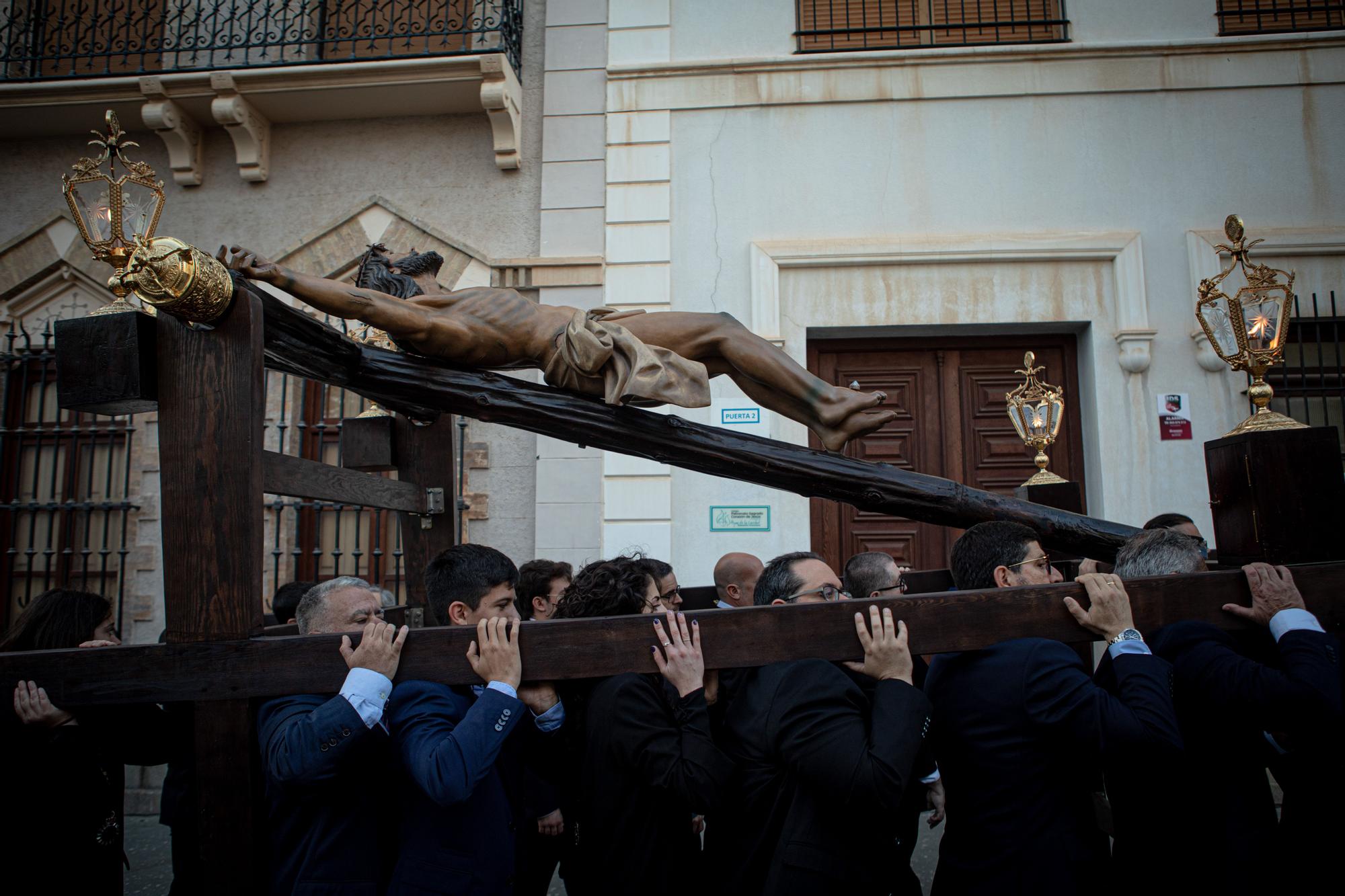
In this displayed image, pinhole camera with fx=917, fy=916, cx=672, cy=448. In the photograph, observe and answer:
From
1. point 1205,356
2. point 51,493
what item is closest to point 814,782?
point 1205,356

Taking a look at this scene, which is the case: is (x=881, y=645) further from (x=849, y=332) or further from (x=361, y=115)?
(x=361, y=115)

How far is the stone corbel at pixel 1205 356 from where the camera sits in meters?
6.54

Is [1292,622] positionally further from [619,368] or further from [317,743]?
[317,743]

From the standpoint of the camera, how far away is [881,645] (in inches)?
90.0

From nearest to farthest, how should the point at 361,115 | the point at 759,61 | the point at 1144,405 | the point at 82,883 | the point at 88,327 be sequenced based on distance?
the point at 88,327 → the point at 82,883 → the point at 1144,405 → the point at 759,61 → the point at 361,115

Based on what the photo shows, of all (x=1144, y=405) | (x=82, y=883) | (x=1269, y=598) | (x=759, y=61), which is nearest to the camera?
(x=1269, y=598)

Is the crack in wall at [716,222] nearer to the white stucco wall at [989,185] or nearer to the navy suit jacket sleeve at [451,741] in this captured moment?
the white stucco wall at [989,185]

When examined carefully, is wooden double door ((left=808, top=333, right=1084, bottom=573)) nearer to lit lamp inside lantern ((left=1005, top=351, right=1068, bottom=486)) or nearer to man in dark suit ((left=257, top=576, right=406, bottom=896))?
lit lamp inside lantern ((left=1005, top=351, right=1068, bottom=486))

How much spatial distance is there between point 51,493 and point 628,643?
20.8ft

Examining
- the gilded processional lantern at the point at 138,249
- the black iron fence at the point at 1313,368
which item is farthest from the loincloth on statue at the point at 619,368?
the black iron fence at the point at 1313,368

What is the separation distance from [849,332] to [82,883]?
5751 mm

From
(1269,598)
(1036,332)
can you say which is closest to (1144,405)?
(1036,332)

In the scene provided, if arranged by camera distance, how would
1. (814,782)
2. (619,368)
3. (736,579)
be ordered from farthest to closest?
(736,579)
(619,368)
(814,782)

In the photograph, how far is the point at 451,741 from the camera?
85.5 inches
